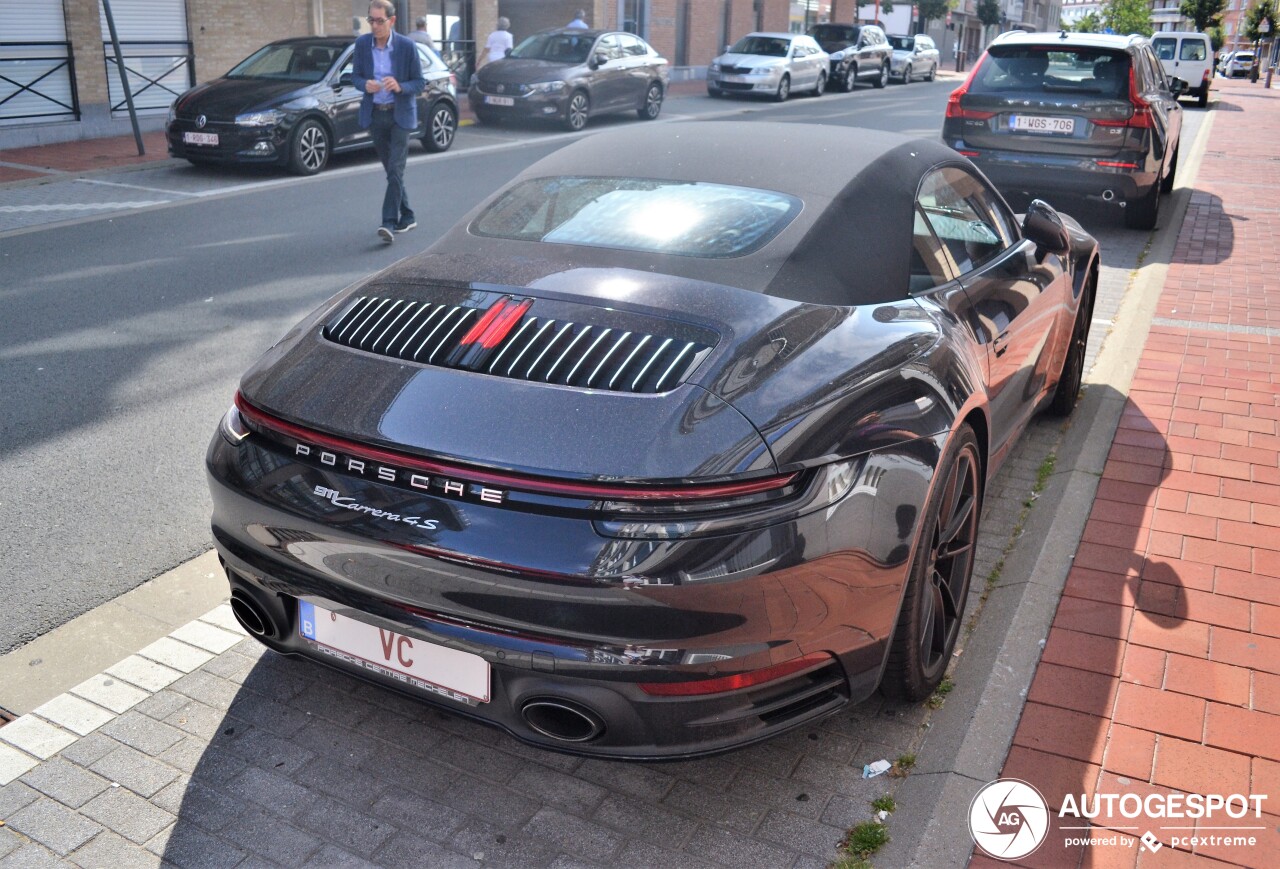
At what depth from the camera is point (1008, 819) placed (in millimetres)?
2879

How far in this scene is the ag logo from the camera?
2785mm

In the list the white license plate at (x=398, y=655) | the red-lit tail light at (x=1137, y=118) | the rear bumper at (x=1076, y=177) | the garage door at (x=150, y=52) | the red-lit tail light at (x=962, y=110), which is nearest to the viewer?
the white license plate at (x=398, y=655)

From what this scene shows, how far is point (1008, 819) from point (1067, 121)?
27.9 ft

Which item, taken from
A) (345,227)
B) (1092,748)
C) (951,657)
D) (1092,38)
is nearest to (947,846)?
(1092,748)

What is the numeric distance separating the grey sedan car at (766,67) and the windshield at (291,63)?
1497 cm

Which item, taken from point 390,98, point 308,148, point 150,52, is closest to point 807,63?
point 150,52

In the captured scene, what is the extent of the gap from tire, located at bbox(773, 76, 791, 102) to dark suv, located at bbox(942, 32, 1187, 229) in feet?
58.2

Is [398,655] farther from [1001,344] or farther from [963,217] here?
[963,217]

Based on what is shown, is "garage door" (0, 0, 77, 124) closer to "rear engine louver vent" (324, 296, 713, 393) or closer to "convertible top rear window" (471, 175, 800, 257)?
"convertible top rear window" (471, 175, 800, 257)

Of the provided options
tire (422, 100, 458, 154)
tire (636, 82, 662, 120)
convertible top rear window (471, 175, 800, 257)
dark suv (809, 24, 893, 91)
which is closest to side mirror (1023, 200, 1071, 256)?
convertible top rear window (471, 175, 800, 257)

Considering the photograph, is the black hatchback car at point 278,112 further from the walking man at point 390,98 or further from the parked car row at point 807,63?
the parked car row at point 807,63

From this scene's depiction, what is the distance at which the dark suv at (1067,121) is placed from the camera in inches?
395

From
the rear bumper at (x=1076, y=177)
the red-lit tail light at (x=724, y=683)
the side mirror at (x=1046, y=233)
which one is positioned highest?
the side mirror at (x=1046, y=233)

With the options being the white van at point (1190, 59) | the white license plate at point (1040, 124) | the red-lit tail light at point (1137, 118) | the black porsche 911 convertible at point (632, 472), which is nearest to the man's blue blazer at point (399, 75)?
the white license plate at point (1040, 124)
